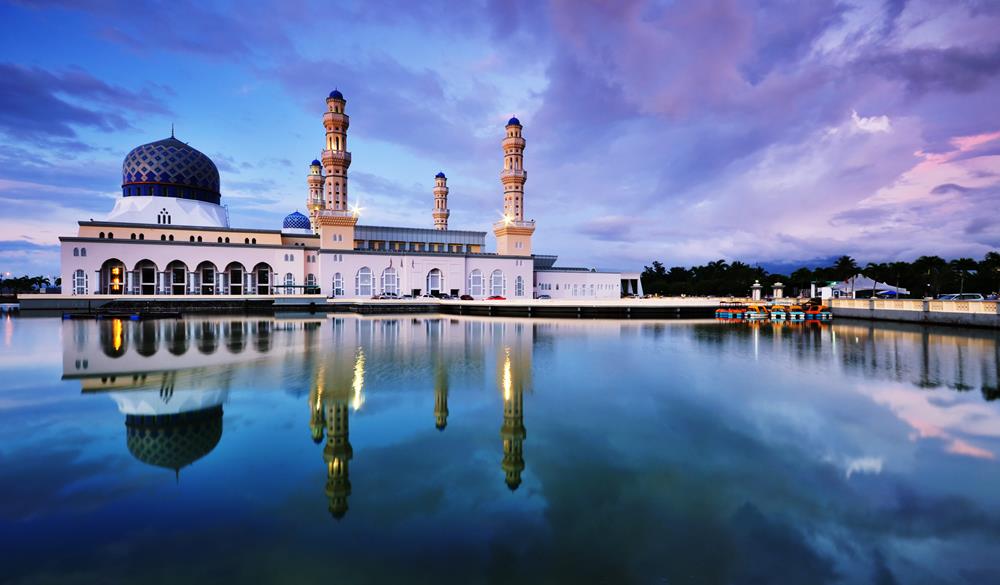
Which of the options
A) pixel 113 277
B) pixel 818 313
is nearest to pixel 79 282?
pixel 113 277

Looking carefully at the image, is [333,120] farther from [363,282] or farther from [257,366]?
[257,366]

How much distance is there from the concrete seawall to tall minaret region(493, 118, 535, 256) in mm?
34946

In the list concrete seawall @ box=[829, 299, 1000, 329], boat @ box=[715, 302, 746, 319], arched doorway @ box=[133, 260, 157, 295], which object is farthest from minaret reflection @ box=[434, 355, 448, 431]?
arched doorway @ box=[133, 260, 157, 295]

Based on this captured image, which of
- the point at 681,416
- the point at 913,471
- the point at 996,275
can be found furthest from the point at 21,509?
the point at 996,275

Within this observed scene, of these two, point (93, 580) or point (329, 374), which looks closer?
point (93, 580)

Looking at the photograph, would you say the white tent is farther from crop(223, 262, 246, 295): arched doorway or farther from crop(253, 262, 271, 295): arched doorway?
crop(223, 262, 246, 295): arched doorway

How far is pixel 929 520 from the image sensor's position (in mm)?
6133

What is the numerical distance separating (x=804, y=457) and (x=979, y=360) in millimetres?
16755

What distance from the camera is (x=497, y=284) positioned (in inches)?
2509

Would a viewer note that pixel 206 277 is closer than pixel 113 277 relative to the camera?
No

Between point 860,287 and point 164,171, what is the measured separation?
94.2 meters

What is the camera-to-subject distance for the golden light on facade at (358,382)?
11420 millimetres

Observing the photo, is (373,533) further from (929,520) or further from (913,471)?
(913,471)

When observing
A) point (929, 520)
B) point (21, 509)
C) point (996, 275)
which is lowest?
point (929, 520)
